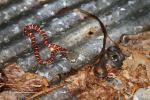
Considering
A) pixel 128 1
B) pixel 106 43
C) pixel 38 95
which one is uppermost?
pixel 128 1

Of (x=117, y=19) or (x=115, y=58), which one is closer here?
(x=115, y=58)

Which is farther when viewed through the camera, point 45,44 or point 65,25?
point 65,25

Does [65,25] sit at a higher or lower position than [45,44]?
higher

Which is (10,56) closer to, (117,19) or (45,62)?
(45,62)

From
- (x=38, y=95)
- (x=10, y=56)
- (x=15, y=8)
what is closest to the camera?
(x=38, y=95)

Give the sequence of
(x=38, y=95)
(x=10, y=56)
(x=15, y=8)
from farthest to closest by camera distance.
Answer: (x=15, y=8) → (x=10, y=56) → (x=38, y=95)

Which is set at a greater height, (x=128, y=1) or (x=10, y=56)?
(x=128, y=1)

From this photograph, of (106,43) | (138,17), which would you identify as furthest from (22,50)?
(138,17)
